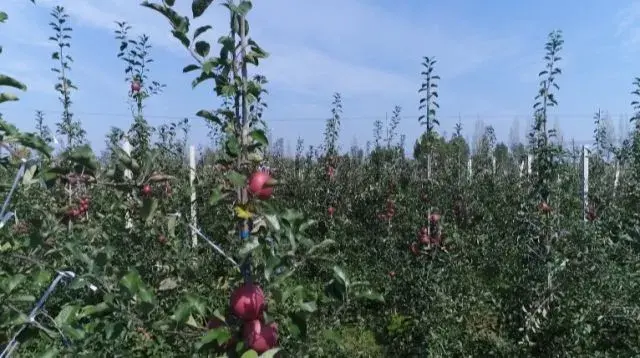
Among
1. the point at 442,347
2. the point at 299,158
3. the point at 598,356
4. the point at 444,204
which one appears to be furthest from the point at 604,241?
the point at 299,158

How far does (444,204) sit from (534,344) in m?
2.23

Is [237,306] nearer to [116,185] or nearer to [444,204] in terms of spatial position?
[116,185]

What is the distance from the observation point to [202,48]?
1.35 meters

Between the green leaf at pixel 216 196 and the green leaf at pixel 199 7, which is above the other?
the green leaf at pixel 199 7

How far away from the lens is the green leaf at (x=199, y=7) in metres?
1.31

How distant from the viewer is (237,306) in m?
1.30

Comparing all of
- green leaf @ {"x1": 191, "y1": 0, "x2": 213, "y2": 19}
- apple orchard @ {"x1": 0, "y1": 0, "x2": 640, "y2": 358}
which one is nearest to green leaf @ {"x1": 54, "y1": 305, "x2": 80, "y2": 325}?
apple orchard @ {"x1": 0, "y1": 0, "x2": 640, "y2": 358}

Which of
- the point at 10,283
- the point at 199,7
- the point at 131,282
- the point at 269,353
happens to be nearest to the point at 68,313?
the point at 10,283

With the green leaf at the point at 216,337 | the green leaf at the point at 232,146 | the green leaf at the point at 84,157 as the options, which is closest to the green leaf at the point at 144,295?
the green leaf at the point at 216,337

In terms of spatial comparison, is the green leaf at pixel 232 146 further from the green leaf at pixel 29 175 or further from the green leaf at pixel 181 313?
the green leaf at pixel 29 175

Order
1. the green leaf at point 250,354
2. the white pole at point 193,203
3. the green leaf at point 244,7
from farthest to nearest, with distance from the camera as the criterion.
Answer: the white pole at point 193,203, the green leaf at point 244,7, the green leaf at point 250,354

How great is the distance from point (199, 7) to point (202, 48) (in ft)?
0.31

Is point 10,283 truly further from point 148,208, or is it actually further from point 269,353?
point 269,353

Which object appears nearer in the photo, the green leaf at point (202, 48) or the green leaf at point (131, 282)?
Answer: the green leaf at point (131, 282)
